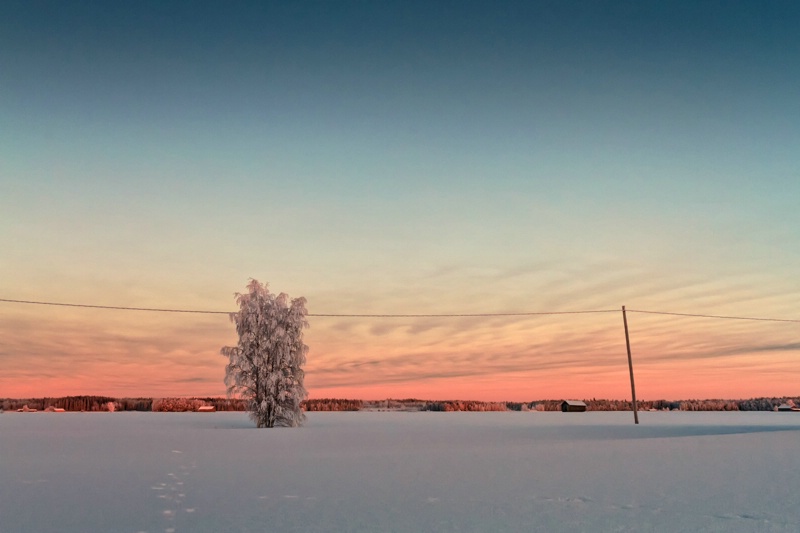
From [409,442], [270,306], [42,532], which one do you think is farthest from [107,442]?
[42,532]

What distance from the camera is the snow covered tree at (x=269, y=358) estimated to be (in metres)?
51.3

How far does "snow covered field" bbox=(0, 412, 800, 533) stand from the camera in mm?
11805

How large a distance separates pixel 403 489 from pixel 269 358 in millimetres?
37573

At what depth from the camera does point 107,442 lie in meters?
33.5

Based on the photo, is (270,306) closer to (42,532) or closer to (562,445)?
(562,445)

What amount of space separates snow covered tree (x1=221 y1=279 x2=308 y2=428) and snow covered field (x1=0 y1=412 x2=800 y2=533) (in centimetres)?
2242

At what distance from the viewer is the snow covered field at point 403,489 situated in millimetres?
11805

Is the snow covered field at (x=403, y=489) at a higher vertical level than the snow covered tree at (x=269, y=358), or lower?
lower

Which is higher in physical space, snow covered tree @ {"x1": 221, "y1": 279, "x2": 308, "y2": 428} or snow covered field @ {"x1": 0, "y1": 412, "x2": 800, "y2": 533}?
snow covered tree @ {"x1": 221, "y1": 279, "x2": 308, "y2": 428}

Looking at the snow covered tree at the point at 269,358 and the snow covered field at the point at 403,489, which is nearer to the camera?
the snow covered field at the point at 403,489

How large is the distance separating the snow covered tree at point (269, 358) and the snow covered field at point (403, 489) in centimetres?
2242

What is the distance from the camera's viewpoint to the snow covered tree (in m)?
51.3

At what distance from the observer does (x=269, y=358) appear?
52.1 metres

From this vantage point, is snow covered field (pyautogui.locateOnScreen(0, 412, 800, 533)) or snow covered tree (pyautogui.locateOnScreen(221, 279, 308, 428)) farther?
snow covered tree (pyautogui.locateOnScreen(221, 279, 308, 428))
